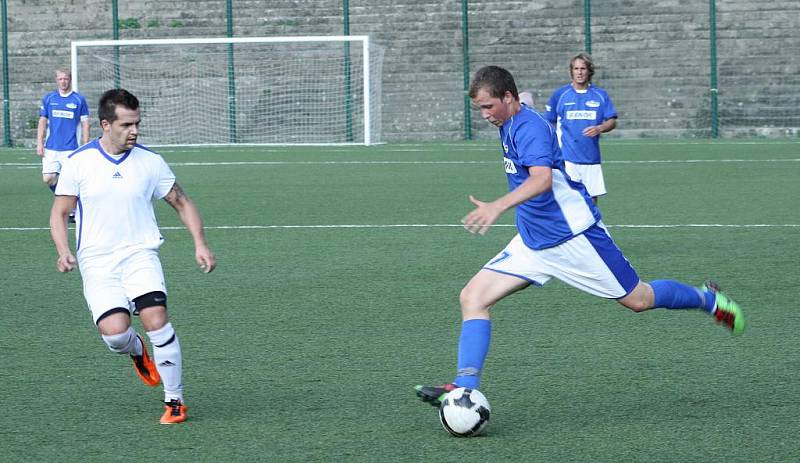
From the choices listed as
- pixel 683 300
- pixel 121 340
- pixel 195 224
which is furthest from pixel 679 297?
pixel 121 340

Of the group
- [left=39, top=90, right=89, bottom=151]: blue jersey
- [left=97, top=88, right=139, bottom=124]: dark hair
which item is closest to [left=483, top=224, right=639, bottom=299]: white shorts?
[left=97, top=88, right=139, bottom=124]: dark hair

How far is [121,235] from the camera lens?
5496 mm

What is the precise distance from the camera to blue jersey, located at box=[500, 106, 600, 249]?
17.1 feet

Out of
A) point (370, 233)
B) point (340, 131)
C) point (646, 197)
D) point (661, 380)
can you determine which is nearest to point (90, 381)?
point (661, 380)

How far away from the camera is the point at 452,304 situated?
8.29 meters

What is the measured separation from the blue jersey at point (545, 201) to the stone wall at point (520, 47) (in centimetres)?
2328

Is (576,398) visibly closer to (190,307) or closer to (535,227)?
(535,227)

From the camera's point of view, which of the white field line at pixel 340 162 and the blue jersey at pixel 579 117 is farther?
the white field line at pixel 340 162

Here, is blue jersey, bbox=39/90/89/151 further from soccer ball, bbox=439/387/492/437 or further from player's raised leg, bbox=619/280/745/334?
soccer ball, bbox=439/387/492/437

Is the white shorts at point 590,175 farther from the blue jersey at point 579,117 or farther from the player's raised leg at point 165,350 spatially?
the player's raised leg at point 165,350

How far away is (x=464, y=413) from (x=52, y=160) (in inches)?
459

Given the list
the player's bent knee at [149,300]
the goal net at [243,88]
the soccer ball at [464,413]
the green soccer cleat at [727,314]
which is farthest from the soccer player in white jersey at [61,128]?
the goal net at [243,88]

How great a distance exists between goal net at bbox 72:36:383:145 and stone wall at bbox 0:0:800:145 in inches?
51.7

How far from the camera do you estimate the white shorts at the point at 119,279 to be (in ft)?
17.7
